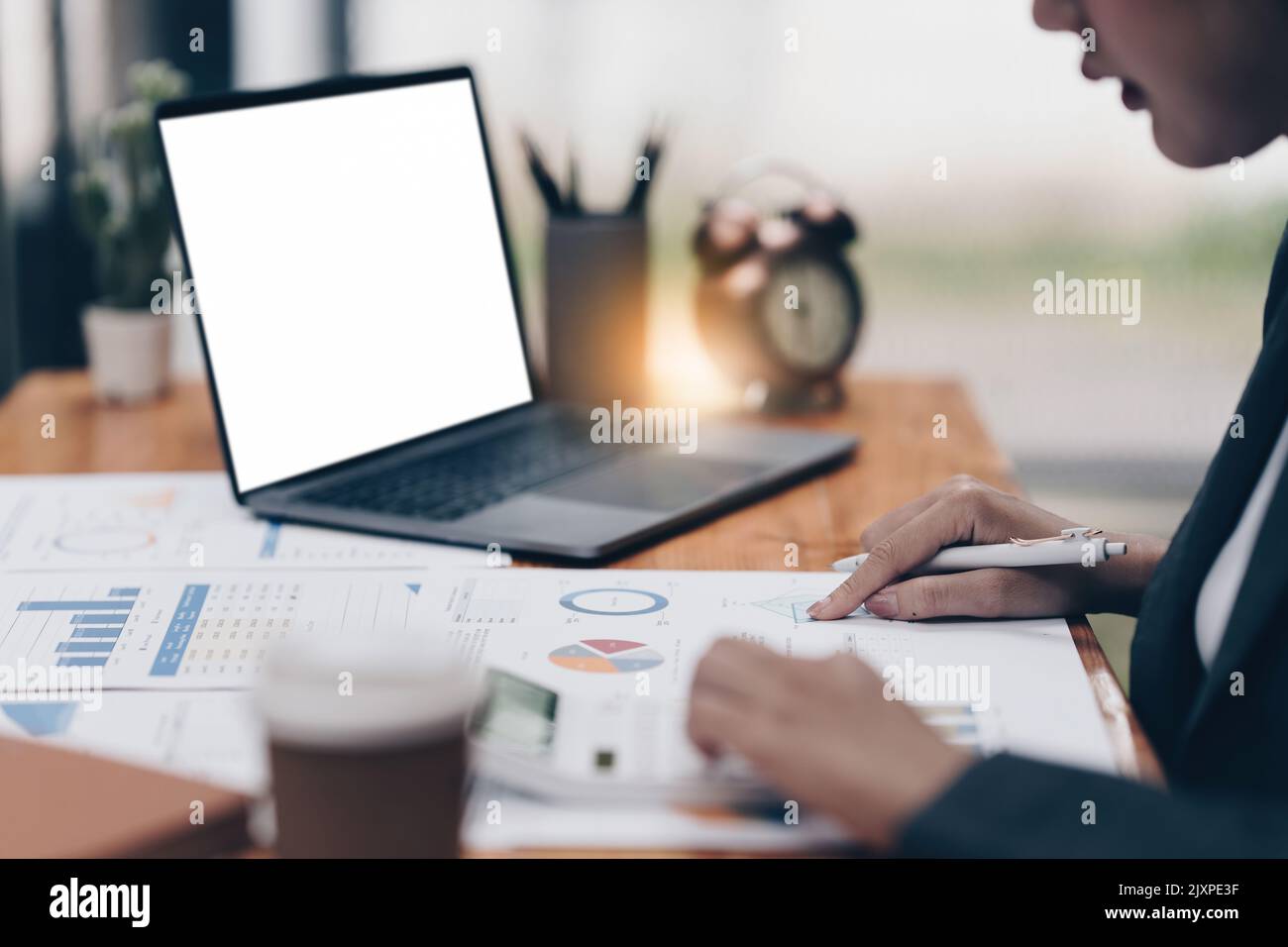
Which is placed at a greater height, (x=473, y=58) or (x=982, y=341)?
(x=473, y=58)

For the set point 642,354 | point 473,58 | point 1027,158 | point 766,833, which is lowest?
→ point 766,833

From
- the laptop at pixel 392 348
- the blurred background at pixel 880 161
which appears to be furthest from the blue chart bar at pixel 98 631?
the blurred background at pixel 880 161

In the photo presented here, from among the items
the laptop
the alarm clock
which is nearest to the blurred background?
the alarm clock

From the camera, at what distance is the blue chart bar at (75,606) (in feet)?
3.03

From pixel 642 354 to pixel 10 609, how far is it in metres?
0.80

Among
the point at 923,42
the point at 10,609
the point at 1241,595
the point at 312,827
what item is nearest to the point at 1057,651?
the point at 1241,595

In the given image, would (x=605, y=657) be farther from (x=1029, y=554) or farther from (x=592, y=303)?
(x=592, y=303)

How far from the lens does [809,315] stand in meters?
1.62

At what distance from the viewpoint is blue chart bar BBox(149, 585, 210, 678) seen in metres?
0.83

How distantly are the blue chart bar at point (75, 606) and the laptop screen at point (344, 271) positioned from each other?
0.21 metres

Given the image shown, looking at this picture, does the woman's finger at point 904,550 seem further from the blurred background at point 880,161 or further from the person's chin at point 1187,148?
the blurred background at point 880,161

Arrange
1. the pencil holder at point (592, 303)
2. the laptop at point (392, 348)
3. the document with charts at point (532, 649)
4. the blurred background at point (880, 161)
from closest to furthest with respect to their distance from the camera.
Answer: the document with charts at point (532, 649) → the laptop at point (392, 348) → the pencil holder at point (592, 303) → the blurred background at point (880, 161)

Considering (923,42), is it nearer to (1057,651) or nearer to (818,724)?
(1057,651)

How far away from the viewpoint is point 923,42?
2.12 meters
